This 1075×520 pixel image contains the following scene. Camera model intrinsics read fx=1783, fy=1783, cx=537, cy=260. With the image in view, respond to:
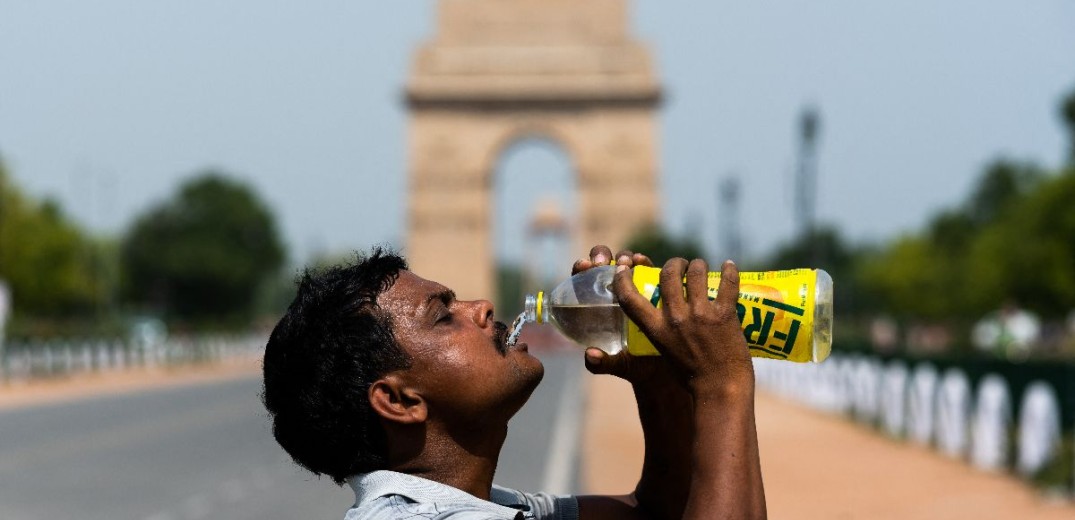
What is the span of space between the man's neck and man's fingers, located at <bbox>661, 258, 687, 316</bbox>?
41 cm

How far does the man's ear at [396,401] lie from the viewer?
8.48ft

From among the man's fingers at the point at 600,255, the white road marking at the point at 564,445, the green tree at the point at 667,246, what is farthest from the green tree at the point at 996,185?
the man's fingers at the point at 600,255

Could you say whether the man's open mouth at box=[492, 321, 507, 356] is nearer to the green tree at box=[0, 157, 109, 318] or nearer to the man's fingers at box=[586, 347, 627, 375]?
the man's fingers at box=[586, 347, 627, 375]

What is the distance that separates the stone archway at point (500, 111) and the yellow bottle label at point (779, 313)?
3064 inches

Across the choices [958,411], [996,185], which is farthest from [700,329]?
[996,185]

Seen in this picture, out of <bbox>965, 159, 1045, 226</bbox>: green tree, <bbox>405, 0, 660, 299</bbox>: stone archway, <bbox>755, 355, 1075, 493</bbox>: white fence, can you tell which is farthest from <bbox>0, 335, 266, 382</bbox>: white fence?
<bbox>965, 159, 1045, 226</bbox>: green tree

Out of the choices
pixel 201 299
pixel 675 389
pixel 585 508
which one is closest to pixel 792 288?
pixel 675 389

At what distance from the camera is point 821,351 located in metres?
A: 2.75

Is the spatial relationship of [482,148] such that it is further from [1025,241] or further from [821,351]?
[821,351]

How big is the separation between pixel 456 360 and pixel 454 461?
152 mm

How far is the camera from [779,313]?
273cm

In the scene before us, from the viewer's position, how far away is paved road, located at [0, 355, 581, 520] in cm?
1228

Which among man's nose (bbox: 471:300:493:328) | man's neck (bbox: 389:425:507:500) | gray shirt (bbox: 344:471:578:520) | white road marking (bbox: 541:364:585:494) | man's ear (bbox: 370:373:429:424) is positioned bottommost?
white road marking (bbox: 541:364:585:494)

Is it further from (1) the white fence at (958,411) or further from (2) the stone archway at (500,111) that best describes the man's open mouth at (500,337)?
(2) the stone archway at (500,111)
